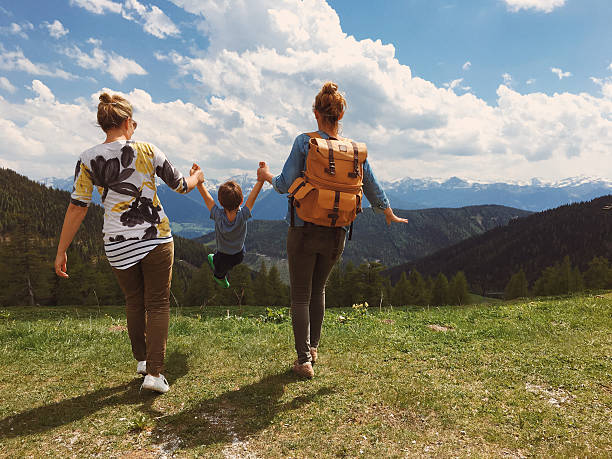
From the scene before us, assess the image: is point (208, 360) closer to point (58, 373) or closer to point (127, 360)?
point (127, 360)

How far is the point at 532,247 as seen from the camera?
171m

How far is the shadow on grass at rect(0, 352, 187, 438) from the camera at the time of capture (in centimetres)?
368

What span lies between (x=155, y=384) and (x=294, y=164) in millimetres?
3336

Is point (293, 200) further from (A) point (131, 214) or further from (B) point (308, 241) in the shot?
(A) point (131, 214)

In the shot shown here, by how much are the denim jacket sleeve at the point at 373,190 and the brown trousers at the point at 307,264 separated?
839 mm

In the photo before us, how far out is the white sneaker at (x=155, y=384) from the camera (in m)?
4.29

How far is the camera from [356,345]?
6238 mm

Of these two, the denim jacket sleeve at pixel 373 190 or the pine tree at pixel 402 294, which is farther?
the pine tree at pixel 402 294

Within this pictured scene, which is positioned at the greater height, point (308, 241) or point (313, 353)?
point (308, 241)

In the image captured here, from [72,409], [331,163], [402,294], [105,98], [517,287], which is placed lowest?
[517,287]

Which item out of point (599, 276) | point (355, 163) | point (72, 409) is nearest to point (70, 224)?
point (72, 409)

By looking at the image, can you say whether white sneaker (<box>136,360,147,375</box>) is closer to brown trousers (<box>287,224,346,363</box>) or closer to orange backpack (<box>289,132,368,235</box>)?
brown trousers (<box>287,224,346,363</box>)

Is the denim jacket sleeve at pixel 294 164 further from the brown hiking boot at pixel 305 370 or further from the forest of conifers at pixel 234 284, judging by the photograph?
the forest of conifers at pixel 234 284

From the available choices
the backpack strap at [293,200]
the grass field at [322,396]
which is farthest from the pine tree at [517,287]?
the backpack strap at [293,200]
